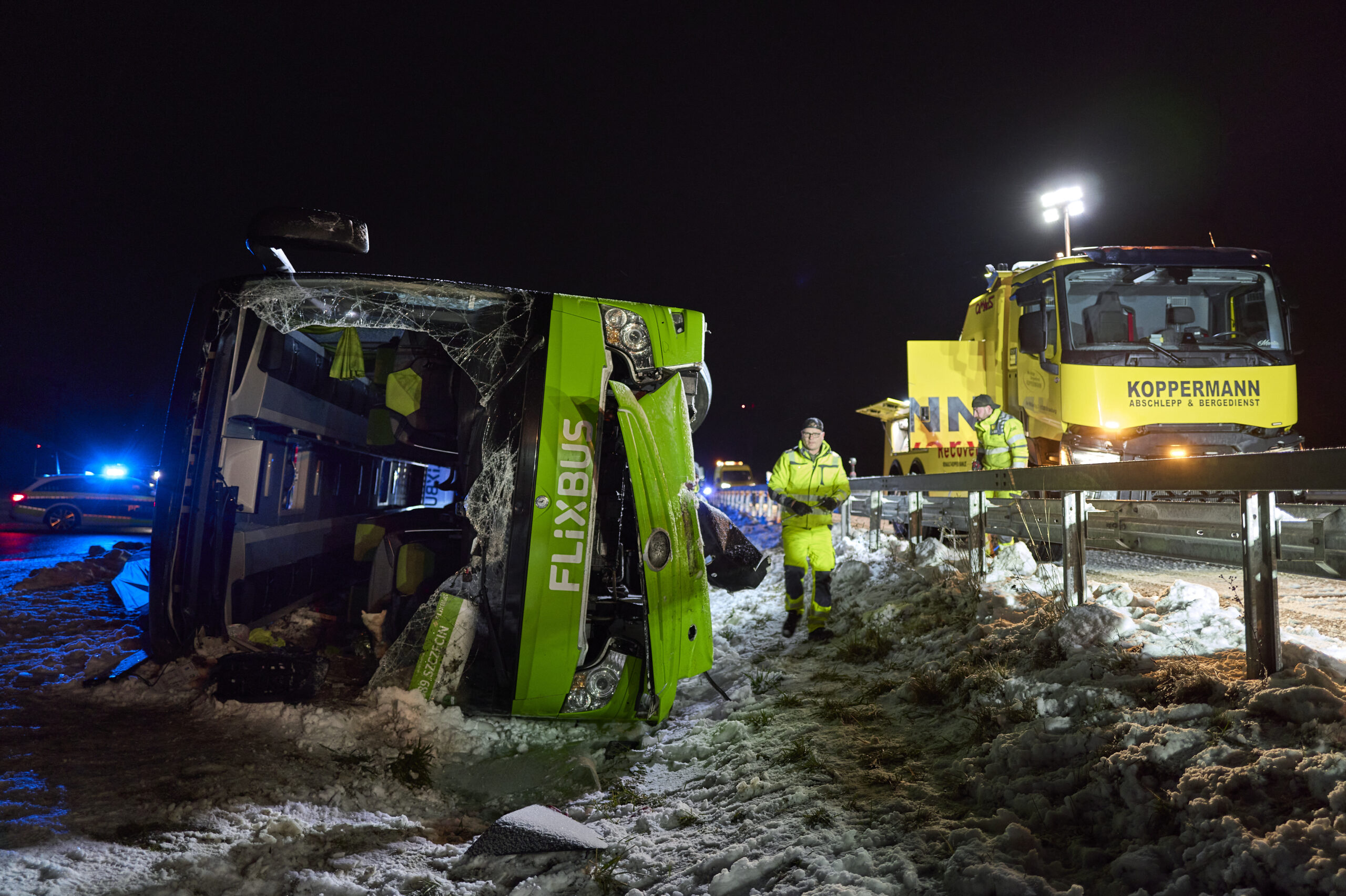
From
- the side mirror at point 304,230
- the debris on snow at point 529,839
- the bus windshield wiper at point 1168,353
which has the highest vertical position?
the bus windshield wiper at point 1168,353

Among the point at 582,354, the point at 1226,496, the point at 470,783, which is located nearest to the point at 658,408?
the point at 582,354

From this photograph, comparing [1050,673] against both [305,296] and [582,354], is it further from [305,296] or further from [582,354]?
[305,296]

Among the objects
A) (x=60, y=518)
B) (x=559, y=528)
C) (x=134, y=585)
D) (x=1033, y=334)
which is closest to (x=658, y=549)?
(x=559, y=528)

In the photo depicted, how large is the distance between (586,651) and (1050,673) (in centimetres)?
226

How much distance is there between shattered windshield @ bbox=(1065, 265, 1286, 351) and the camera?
7809 mm

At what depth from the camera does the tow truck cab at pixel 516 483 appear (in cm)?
364

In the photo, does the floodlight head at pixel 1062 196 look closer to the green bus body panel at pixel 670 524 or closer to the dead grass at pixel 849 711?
the green bus body panel at pixel 670 524

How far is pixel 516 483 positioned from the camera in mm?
3664

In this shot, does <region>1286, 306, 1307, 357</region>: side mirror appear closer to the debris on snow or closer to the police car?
the debris on snow

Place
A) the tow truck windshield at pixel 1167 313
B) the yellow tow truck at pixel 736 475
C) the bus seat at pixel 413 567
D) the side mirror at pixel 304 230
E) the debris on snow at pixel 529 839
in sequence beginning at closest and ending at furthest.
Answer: the debris on snow at pixel 529 839, the side mirror at pixel 304 230, the bus seat at pixel 413 567, the tow truck windshield at pixel 1167 313, the yellow tow truck at pixel 736 475

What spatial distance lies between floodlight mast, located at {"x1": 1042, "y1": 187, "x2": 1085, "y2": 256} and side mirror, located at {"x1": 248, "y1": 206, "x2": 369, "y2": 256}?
13.9m

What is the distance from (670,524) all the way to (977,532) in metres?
3.09

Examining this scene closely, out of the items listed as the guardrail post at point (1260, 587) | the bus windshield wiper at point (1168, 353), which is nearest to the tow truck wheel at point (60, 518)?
the bus windshield wiper at point (1168, 353)

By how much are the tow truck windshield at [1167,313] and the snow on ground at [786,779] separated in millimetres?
4344
